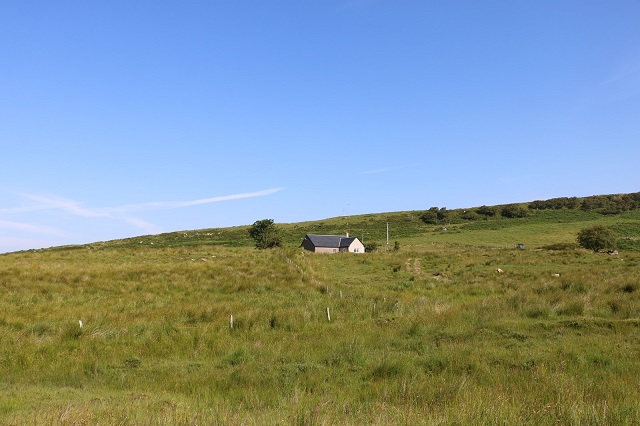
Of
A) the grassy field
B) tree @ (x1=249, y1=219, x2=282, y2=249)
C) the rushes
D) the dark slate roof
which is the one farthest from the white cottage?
the rushes

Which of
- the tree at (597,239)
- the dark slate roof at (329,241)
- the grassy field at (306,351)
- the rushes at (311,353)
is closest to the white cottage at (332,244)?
the dark slate roof at (329,241)

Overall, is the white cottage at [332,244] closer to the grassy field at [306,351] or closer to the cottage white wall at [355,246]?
the cottage white wall at [355,246]

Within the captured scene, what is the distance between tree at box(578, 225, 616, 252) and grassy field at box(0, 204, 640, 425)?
100 ft

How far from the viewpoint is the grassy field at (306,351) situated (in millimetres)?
5805

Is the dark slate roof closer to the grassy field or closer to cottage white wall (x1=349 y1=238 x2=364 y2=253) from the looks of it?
cottage white wall (x1=349 y1=238 x2=364 y2=253)

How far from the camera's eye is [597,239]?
51156 millimetres

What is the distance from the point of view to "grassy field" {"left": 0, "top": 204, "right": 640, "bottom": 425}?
5.80 metres

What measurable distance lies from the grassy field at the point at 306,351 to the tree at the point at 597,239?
30519 mm

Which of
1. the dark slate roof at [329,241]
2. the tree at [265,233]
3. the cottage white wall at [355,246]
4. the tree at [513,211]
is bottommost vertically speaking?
the cottage white wall at [355,246]

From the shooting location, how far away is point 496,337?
37.5 ft

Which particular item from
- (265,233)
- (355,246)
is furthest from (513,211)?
(265,233)

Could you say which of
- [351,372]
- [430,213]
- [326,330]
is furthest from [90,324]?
[430,213]

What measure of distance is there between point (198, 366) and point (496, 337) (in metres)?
7.87

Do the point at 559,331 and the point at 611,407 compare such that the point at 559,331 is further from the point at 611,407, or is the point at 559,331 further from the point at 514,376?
the point at 611,407
